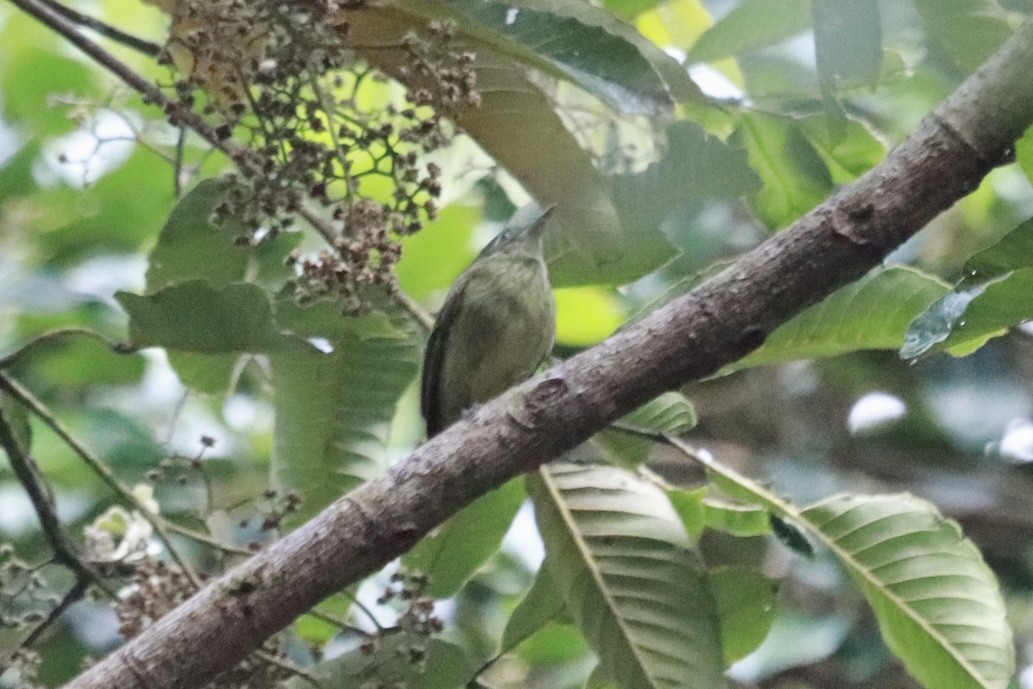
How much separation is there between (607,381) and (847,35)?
491mm

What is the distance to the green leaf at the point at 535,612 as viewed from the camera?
152 cm

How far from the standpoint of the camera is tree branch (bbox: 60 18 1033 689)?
3.53 ft

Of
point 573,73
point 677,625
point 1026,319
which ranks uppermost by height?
point 573,73

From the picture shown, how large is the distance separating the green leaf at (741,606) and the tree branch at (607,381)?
456 mm

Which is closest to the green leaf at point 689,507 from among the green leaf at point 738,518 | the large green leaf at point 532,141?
the green leaf at point 738,518

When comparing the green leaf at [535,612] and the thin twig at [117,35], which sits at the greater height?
the thin twig at [117,35]

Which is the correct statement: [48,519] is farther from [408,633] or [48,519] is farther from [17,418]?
[408,633]

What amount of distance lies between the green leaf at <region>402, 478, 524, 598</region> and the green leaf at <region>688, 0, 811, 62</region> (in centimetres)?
65

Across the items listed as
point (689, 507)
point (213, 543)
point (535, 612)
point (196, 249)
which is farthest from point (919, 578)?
point (196, 249)

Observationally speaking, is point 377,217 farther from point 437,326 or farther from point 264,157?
point 437,326

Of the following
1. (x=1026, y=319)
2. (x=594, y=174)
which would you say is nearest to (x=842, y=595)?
(x=594, y=174)

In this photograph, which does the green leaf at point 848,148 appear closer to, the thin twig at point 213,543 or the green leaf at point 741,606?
the green leaf at point 741,606

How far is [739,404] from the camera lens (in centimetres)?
285

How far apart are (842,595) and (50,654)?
5.01 ft
